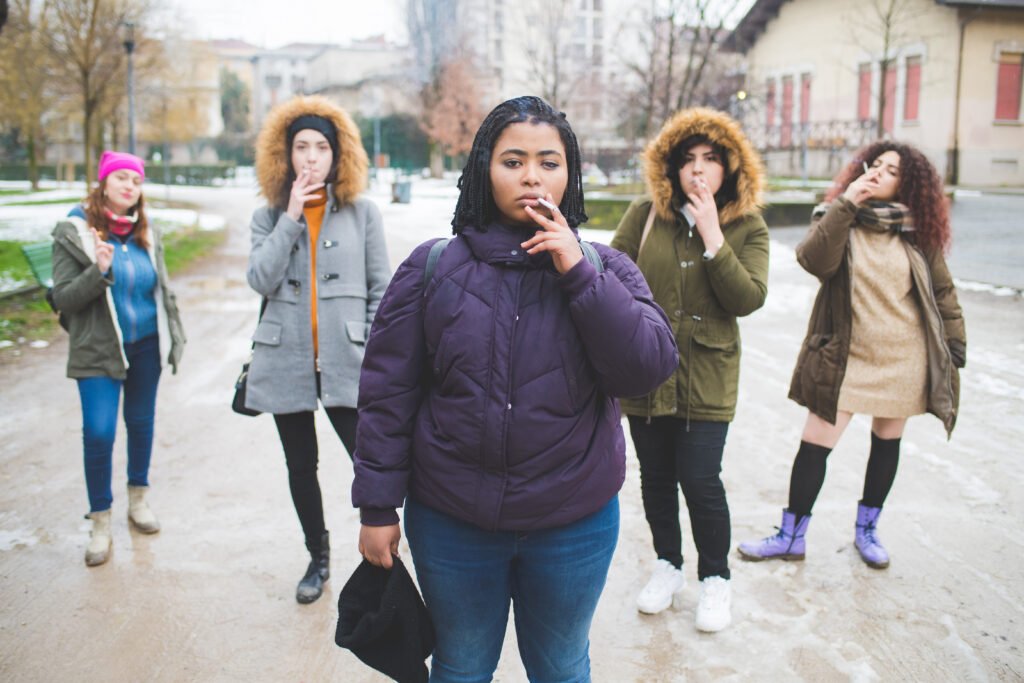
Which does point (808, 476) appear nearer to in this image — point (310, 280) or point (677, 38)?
point (310, 280)

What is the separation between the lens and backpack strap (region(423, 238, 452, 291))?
2.14m

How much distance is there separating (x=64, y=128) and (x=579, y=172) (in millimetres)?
48886

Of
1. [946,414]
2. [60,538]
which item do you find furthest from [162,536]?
[946,414]

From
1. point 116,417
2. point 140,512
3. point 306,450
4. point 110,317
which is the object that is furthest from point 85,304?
point 306,450

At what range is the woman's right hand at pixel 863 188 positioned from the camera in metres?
3.81

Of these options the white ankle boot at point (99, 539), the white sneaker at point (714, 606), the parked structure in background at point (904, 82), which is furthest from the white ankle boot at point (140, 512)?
the parked structure in background at point (904, 82)

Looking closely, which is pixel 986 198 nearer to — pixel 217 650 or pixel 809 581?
pixel 809 581

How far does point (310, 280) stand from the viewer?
3.53 metres

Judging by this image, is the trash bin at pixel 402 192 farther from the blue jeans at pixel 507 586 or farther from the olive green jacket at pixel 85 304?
the blue jeans at pixel 507 586

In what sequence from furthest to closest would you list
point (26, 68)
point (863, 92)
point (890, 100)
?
point (863, 92), point (890, 100), point (26, 68)

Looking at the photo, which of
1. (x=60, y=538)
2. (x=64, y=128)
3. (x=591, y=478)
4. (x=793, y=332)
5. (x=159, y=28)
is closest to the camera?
(x=591, y=478)

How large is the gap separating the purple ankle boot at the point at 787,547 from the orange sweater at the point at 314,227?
2248mm

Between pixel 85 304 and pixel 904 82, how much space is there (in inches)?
Answer: 1193

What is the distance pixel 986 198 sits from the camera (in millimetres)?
21828
